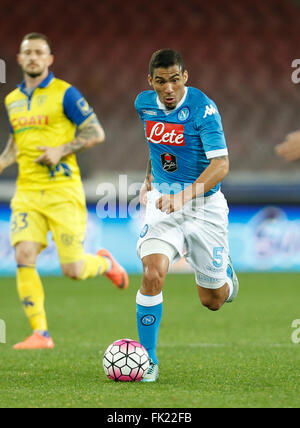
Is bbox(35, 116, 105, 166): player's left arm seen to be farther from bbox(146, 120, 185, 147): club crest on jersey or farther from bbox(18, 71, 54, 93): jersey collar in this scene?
bbox(146, 120, 185, 147): club crest on jersey

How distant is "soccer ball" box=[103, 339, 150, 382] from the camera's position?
412 cm

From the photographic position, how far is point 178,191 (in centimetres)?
465

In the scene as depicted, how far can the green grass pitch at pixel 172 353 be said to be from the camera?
12.0 ft

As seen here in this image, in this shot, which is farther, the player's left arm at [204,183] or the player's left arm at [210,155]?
the player's left arm at [210,155]

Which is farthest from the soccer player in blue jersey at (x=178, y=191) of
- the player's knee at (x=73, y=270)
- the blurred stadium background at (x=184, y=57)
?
the blurred stadium background at (x=184, y=57)

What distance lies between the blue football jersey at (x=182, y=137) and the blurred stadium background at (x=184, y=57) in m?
8.49

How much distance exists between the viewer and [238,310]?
26.2 ft

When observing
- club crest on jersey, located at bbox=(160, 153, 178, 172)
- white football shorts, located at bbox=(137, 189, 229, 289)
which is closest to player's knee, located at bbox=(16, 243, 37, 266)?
white football shorts, located at bbox=(137, 189, 229, 289)

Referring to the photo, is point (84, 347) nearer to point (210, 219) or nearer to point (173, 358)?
point (173, 358)

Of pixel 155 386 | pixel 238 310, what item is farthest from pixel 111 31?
pixel 155 386

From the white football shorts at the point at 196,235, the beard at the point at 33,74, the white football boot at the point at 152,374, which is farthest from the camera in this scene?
the beard at the point at 33,74

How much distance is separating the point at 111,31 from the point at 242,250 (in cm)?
621

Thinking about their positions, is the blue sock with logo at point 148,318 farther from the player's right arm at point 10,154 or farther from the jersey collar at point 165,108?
the player's right arm at point 10,154

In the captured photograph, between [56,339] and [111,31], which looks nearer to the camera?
[56,339]
